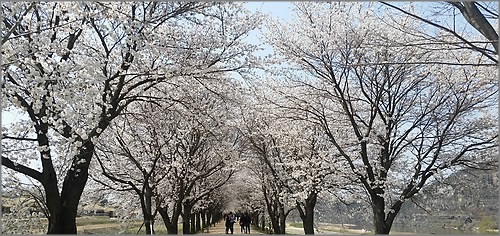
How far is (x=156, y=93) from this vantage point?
11938 millimetres

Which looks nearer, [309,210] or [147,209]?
[147,209]

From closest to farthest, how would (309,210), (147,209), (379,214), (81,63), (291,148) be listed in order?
(81,63)
(379,214)
(147,209)
(291,148)
(309,210)

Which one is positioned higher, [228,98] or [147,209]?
[228,98]

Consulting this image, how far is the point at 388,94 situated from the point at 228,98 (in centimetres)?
491

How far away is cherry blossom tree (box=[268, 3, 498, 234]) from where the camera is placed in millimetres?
11539

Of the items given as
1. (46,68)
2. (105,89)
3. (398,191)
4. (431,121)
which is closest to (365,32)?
(431,121)

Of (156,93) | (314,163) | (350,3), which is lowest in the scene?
(314,163)

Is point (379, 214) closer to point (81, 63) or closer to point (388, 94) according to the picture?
point (388, 94)

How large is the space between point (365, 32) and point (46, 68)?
752 centimetres

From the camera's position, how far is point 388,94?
12758mm

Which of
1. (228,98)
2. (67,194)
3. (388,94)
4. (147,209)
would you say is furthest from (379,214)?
(67,194)

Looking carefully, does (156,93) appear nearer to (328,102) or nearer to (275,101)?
(275,101)

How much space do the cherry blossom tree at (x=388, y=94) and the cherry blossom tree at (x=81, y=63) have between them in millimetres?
2351

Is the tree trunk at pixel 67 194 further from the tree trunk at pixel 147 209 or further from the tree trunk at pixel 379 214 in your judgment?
the tree trunk at pixel 379 214
